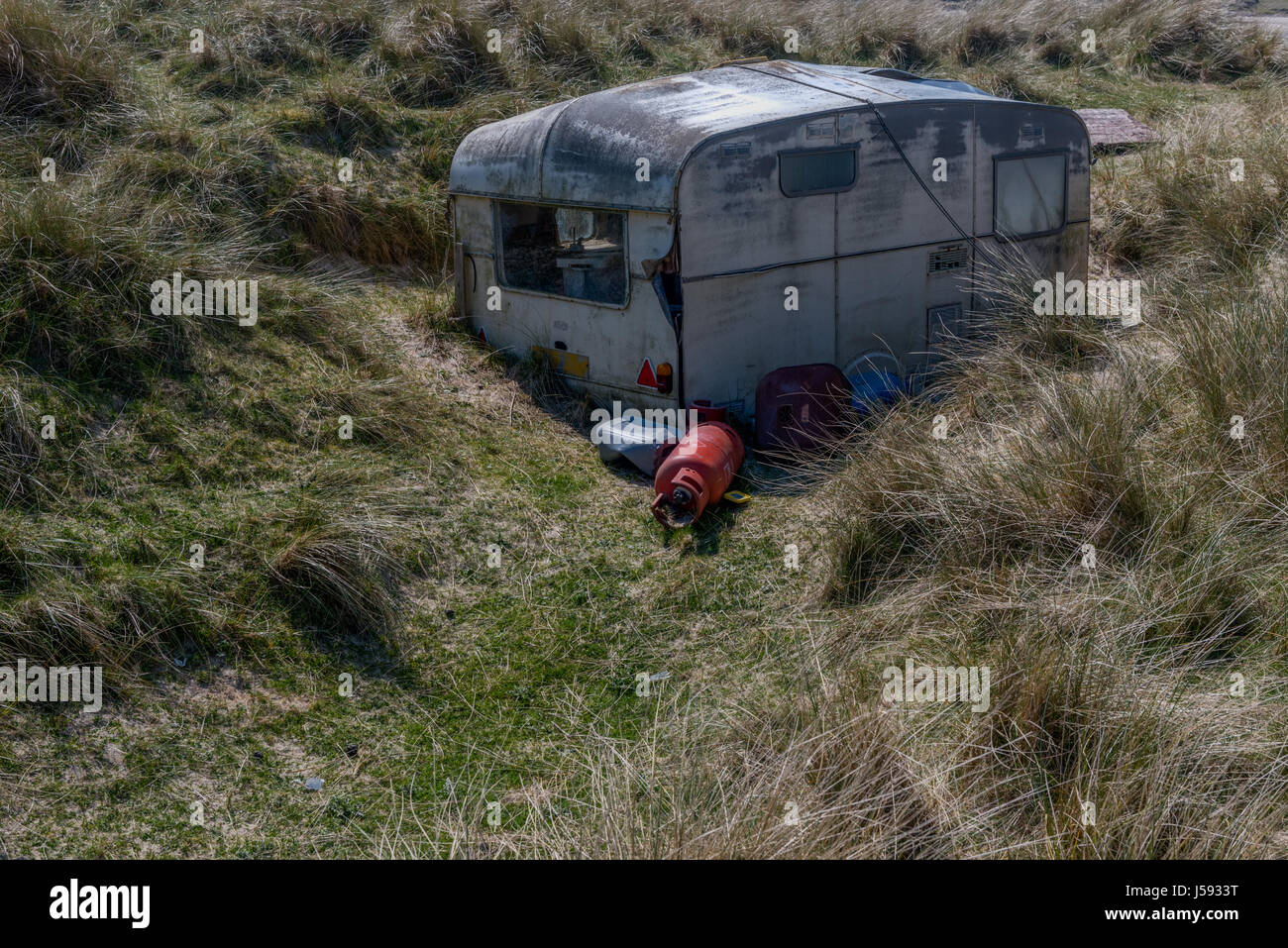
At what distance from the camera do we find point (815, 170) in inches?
335

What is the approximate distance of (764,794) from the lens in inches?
153

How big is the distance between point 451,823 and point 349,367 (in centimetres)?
505

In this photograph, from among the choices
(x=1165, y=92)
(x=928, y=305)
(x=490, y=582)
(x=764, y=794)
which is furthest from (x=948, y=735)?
(x=1165, y=92)

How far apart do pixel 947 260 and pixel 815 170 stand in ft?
4.89

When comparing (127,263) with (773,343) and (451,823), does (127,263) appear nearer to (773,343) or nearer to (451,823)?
(773,343)

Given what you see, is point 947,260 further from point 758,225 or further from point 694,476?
point 694,476

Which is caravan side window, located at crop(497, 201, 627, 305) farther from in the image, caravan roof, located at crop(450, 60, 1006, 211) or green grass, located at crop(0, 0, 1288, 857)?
green grass, located at crop(0, 0, 1288, 857)

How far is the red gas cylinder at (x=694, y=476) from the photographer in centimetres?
730

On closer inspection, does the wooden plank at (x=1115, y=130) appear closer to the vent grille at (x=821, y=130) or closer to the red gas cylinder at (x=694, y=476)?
the vent grille at (x=821, y=130)

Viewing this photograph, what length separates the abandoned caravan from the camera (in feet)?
27.0

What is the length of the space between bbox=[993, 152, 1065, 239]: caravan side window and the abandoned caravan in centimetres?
2

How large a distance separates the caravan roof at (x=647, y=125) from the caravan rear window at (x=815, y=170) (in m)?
0.31

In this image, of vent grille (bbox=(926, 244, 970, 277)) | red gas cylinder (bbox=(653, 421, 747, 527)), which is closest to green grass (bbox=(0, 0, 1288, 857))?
red gas cylinder (bbox=(653, 421, 747, 527))

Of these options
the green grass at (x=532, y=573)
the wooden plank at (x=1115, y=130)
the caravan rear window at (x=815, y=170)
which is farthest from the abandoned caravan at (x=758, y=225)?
the wooden plank at (x=1115, y=130)
